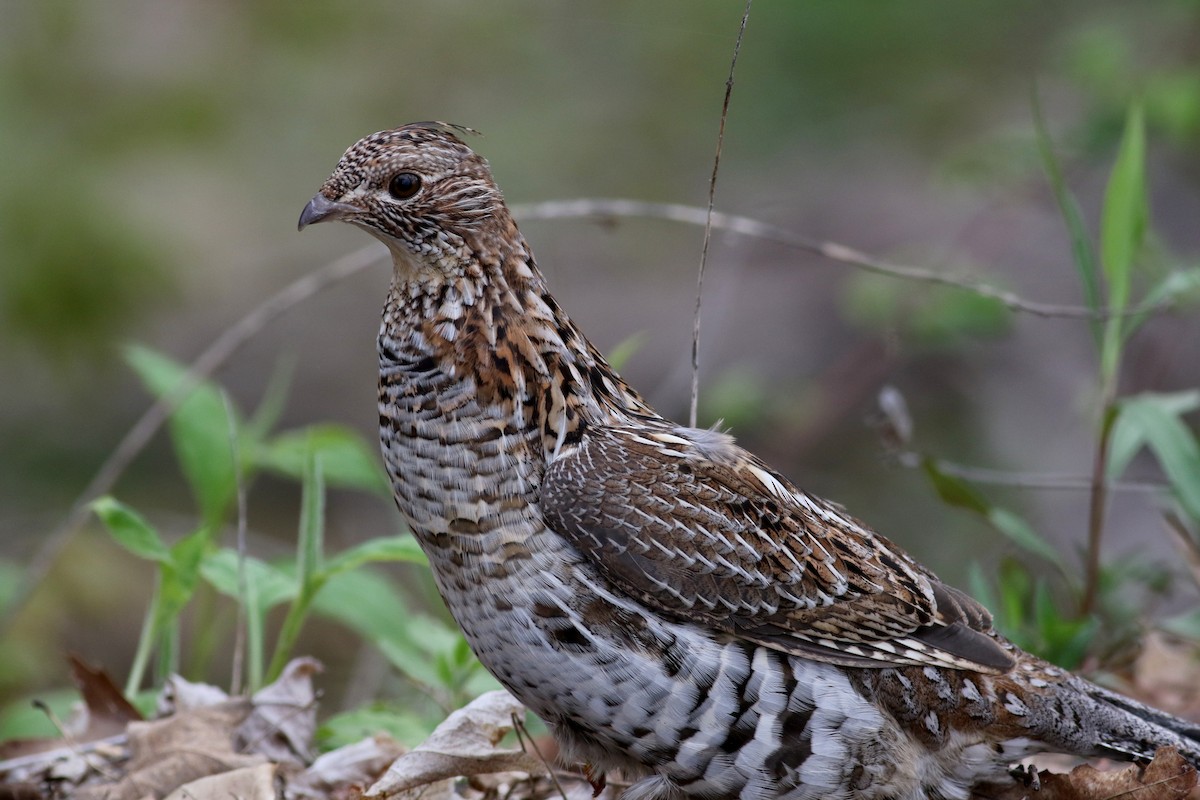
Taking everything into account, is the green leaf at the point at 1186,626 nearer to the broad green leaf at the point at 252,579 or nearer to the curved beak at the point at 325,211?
the broad green leaf at the point at 252,579

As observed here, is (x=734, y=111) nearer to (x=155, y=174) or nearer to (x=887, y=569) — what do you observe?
(x=155, y=174)

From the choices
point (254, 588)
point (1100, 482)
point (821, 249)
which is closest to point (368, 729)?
point (254, 588)

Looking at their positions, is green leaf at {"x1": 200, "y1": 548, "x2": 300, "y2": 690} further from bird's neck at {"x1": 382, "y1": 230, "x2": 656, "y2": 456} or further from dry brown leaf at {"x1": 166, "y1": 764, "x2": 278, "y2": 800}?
bird's neck at {"x1": 382, "y1": 230, "x2": 656, "y2": 456}

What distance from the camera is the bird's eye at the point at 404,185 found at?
11.6 ft

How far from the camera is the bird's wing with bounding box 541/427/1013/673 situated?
11.0 feet

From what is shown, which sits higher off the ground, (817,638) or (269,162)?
(269,162)

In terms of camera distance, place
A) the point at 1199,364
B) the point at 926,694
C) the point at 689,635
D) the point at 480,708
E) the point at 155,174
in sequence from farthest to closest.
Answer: the point at 155,174 → the point at 1199,364 → the point at 480,708 → the point at 926,694 → the point at 689,635

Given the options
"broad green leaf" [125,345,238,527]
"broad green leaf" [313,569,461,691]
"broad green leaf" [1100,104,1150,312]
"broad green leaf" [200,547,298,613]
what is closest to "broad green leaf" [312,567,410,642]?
"broad green leaf" [313,569,461,691]

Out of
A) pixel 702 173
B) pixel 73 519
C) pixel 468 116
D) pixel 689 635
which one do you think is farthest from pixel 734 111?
pixel 689 635

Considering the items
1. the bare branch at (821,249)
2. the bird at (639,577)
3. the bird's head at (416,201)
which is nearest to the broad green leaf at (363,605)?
the bird at (639,577)

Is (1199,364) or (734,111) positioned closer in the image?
(1199,364)

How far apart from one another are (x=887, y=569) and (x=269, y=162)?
11.0 m

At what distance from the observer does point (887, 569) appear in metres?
3.66

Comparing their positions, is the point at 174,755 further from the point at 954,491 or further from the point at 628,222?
the point at 628,222
